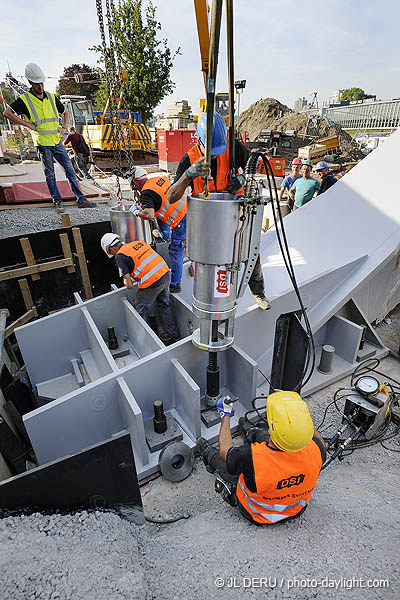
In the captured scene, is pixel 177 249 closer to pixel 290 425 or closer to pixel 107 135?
pixel 290 425

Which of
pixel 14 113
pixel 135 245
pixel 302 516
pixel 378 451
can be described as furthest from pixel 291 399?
pixel 14 113

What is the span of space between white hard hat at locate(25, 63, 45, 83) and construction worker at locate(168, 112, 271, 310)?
118 inches

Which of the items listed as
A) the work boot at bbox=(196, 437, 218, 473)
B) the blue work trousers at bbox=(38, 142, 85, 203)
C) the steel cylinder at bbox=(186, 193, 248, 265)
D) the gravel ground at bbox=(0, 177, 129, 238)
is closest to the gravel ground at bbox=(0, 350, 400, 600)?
the work boot at bbox=(196, 437, 218, 473)

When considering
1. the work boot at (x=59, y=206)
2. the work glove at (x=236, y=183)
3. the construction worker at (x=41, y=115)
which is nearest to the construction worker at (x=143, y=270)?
the work glove at (x=236, y=183)

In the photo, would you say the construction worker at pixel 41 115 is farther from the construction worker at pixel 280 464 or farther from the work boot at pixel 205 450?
the construction worker at pixel 280 464

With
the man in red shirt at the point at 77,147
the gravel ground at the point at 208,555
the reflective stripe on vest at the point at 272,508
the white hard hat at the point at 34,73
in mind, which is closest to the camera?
the gravel ground at the point at 208,555

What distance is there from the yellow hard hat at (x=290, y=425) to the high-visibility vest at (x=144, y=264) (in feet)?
6.99

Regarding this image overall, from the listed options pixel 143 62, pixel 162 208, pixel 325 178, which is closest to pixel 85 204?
pixel 162 208

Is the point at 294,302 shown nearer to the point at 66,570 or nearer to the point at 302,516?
the point at 302,516

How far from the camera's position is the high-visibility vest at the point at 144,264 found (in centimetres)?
368

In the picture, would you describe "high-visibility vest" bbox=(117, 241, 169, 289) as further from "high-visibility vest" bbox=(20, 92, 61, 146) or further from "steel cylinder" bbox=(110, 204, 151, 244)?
"high-visibility vest" bbox=(20, 92, 61, 146)

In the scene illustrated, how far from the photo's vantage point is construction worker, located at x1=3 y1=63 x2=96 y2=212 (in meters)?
4.63

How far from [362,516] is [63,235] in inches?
174

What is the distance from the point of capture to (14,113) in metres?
4.77
